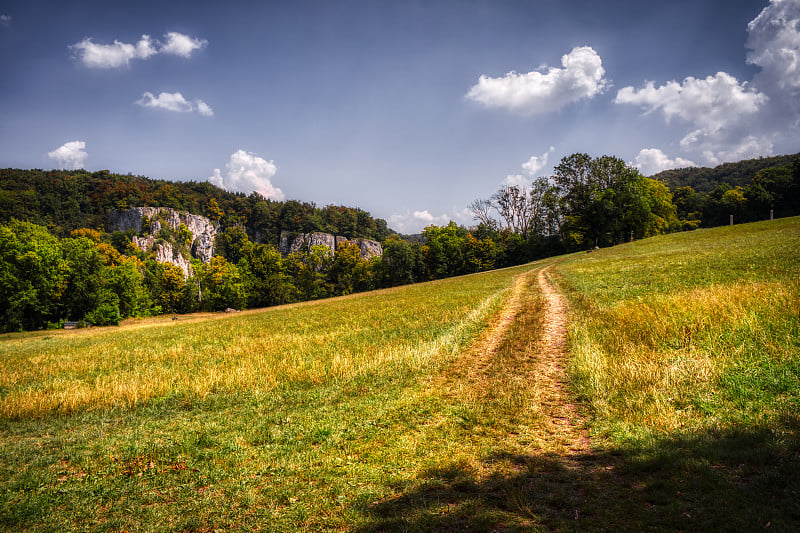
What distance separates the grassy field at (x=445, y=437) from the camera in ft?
13.8

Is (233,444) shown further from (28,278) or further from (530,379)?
(28,278)

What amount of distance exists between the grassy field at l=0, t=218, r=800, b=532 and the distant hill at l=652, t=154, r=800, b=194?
123 m

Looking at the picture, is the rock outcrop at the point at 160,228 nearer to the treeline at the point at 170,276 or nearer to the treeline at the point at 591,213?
the treeline at the point at 170,276

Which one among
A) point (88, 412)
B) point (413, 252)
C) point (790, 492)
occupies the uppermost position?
point (413, 252)

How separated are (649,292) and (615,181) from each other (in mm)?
69800

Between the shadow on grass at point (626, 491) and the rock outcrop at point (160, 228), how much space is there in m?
157

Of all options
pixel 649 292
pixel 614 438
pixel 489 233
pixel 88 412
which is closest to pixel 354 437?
pixel 614 438

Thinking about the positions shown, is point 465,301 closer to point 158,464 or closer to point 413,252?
point 158,464

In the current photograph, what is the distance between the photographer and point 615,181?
72.9 metres

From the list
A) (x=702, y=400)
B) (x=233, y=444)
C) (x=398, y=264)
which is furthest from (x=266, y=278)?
(x=702, y=400)

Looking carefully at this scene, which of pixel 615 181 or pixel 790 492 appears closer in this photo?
pixel 790 492

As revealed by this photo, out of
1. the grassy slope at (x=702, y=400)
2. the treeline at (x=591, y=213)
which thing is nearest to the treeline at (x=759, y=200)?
the treeline at (x=591, y=213)

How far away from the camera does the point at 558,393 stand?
7.98 m

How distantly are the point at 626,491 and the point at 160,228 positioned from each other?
202 meters
